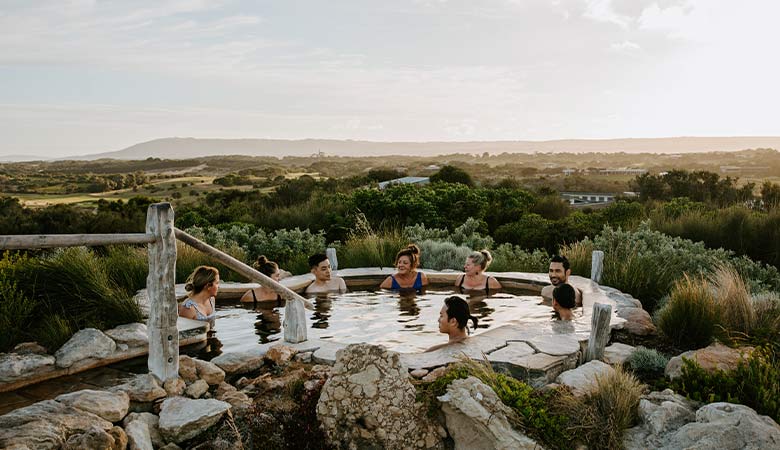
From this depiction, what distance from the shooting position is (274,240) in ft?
39.5

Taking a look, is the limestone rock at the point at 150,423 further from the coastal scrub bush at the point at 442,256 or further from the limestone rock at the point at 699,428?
the coastal scrub bush at the point at 442,256

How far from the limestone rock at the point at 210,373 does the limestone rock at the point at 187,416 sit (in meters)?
0.48

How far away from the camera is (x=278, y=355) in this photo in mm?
5383

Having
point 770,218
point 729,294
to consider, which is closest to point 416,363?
point 729,294

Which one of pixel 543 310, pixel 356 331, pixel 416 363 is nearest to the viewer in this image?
pixel 416 363

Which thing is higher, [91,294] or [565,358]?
[91,294]

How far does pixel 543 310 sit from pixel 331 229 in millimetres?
8001

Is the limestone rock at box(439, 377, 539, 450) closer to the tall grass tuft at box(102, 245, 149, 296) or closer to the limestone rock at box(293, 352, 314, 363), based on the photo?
the limestone rock at box(293, 352, 314, 363)

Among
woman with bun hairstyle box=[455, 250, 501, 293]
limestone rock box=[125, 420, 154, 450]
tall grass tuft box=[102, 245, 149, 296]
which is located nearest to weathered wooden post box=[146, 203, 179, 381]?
limestone rock box=[125, 420, 154, 450]

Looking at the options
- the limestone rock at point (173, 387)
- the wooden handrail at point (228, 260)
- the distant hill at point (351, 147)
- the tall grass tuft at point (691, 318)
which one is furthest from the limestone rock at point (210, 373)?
the distant hill at point (351, 147)

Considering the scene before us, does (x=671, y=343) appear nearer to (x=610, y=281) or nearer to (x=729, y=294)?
(x=729, y=294)

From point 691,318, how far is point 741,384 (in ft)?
5.70

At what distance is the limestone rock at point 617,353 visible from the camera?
18.7ft

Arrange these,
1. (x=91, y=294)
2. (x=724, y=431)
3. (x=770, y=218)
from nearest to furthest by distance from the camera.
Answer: (x=724, y=431) < (x=91, y=294) < (x=770, y=218)
